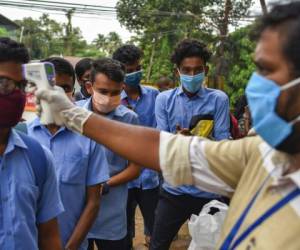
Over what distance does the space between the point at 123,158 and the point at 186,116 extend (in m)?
1.49

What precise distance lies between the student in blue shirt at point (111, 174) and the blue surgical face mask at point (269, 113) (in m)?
1.65

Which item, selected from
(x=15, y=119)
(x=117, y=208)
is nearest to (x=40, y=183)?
(x=15, y=119)

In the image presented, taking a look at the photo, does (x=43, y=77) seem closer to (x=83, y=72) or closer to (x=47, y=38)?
(x=83, y=72)

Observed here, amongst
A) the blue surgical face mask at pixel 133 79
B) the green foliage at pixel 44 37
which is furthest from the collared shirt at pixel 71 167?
the green foliage at pixel 44 37

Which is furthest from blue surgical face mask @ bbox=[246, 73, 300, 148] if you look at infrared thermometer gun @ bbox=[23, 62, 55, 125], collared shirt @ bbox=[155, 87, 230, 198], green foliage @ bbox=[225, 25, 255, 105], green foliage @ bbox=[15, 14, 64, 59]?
green foliage @ bbox=[15, 14, 64, 59]

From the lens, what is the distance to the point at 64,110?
165 centimetres

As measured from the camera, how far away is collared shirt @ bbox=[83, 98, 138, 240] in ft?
9.50

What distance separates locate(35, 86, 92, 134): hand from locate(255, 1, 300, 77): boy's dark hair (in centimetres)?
71

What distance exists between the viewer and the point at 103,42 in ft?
143

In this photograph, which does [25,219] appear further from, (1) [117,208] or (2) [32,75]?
(1) [117,208]

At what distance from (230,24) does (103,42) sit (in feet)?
89.8

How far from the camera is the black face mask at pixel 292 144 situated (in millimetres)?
1266

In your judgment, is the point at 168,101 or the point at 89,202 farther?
the point at 168,101

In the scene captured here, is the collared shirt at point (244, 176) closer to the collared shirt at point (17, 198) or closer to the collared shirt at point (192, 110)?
the collared shirt at point (17, 198)
